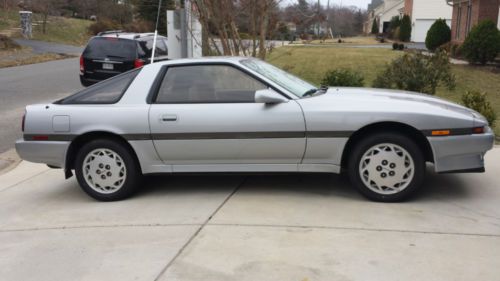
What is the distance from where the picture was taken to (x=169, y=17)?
10891 mm

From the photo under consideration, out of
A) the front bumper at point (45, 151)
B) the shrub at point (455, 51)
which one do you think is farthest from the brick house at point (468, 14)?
the front bumper at point (45, 151)

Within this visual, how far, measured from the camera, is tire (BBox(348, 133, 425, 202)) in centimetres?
502

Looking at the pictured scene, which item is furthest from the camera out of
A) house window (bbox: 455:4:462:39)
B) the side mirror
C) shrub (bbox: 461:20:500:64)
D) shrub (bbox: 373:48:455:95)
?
house window (bbox: 455:4:462:39)

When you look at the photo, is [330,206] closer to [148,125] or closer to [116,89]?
[148,125]

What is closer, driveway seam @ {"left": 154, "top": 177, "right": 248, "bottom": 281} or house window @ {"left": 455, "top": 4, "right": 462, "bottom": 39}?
driveway seam @ {"left": 154, "top": 177, "right": 248, "bottom": 281}

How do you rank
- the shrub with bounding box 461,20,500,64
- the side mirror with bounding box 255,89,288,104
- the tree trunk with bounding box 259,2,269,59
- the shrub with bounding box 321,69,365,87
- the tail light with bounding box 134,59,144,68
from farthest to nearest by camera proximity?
1. the shrub with bounding box 461,20,500,64
2. the tail light with bounding box 134,59,144,68
3. the shrub with bounding box 321,69,365,87
4. the tree trunk with bounding box 259,2,269,59
5. the side mirror with bounding box 255,89,288,104

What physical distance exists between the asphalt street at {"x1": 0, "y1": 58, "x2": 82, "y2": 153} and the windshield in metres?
4.73

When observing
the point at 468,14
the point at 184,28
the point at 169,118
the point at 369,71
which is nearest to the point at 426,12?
the point at 468,14

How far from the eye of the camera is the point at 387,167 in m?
5.07

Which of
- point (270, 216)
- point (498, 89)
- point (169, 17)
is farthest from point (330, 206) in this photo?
point (498, 89)

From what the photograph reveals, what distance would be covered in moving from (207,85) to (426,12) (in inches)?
1839

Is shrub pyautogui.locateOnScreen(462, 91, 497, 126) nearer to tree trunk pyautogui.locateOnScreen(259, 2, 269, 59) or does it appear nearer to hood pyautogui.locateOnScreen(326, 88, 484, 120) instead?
hood pyautogui.locateOnScreen(326, 88, 484, 120)

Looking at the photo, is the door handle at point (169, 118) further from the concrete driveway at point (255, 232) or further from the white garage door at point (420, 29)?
the white garage door at point (420, 29)

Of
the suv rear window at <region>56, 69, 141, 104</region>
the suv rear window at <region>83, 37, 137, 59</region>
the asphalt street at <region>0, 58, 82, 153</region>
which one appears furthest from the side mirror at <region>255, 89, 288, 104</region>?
the suv rear window at <region>83, 37, 137, 59</region>
